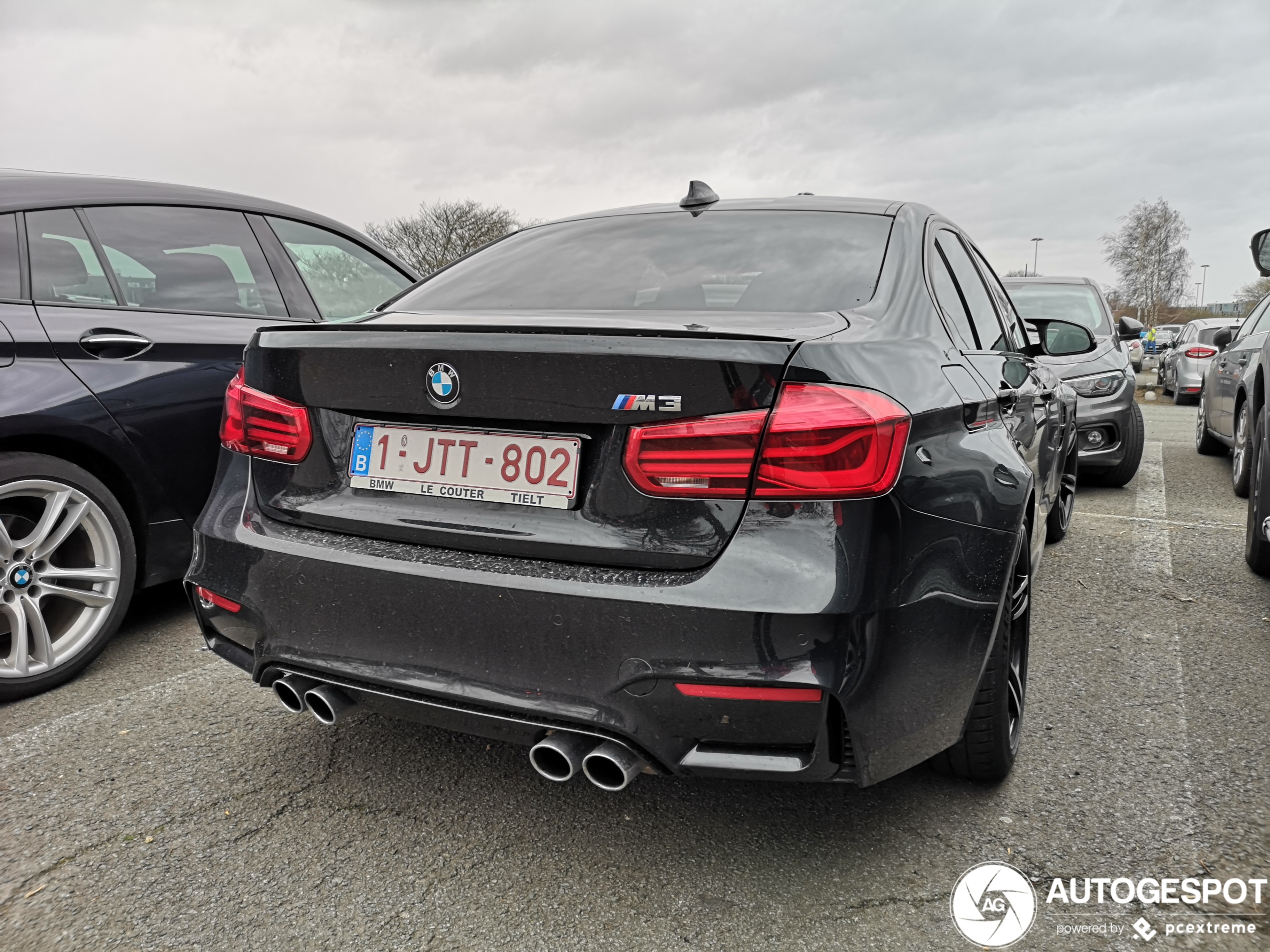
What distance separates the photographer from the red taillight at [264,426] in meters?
2.10

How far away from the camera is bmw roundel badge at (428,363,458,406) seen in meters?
1.87

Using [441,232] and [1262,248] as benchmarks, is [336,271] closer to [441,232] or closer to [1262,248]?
[1262,248]

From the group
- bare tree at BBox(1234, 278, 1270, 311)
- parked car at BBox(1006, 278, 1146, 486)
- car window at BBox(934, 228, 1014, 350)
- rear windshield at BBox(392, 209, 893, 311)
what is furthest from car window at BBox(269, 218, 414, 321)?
bare tree at BBox(1234, 278, 1270, 311)

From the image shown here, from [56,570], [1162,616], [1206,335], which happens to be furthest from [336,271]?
[1206,335]

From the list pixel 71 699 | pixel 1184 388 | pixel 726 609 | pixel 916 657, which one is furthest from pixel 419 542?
pixel 1184 388

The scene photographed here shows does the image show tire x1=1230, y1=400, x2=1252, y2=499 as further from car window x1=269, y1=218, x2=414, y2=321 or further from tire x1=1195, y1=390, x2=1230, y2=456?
car window x1=269, y1=218, x2=414, y2=321

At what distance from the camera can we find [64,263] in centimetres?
321

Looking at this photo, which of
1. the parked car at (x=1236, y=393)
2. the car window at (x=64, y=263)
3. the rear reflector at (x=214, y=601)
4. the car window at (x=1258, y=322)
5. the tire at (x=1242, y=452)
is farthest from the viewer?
the car window at (x=1258, y=322)

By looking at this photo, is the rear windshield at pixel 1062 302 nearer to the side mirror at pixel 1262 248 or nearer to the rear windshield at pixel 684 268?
the side mirror at pixel 1262 248

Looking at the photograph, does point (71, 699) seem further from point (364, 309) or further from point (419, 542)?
point (364, 309)

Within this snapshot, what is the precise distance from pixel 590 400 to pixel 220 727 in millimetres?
1729

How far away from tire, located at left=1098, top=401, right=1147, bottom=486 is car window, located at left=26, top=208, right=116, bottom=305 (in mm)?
6302

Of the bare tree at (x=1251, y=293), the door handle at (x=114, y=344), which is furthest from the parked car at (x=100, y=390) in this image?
the bare tree at (x=1251, y=293)

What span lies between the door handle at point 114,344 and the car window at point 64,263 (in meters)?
0.13
